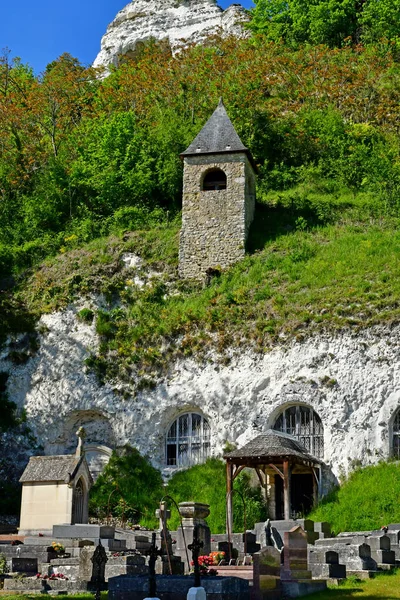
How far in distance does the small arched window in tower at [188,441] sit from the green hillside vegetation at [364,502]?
5096 millimetres

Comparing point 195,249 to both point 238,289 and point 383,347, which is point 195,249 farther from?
point 383,347

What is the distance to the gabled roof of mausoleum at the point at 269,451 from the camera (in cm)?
2786

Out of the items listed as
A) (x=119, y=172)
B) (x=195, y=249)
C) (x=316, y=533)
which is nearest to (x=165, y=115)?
(x=119, y=172)

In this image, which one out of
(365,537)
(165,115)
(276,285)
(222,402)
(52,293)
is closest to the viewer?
(365,537)

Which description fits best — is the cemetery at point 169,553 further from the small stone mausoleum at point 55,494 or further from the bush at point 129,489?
the bush at point 129,489

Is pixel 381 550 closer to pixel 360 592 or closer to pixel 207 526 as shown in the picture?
pixel 360 592

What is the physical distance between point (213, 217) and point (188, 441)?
407 inches

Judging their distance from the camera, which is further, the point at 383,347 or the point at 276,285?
the point at 276,285

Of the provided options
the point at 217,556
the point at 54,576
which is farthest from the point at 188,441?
the point at 54,576

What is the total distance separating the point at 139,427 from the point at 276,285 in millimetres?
7516

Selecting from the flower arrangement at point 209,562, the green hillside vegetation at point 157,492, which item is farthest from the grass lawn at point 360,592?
the green hillside vegetation at point 157,492

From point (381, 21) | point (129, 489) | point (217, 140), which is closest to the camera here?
point (129, 489)

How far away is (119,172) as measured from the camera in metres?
45.0

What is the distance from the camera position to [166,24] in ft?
219
